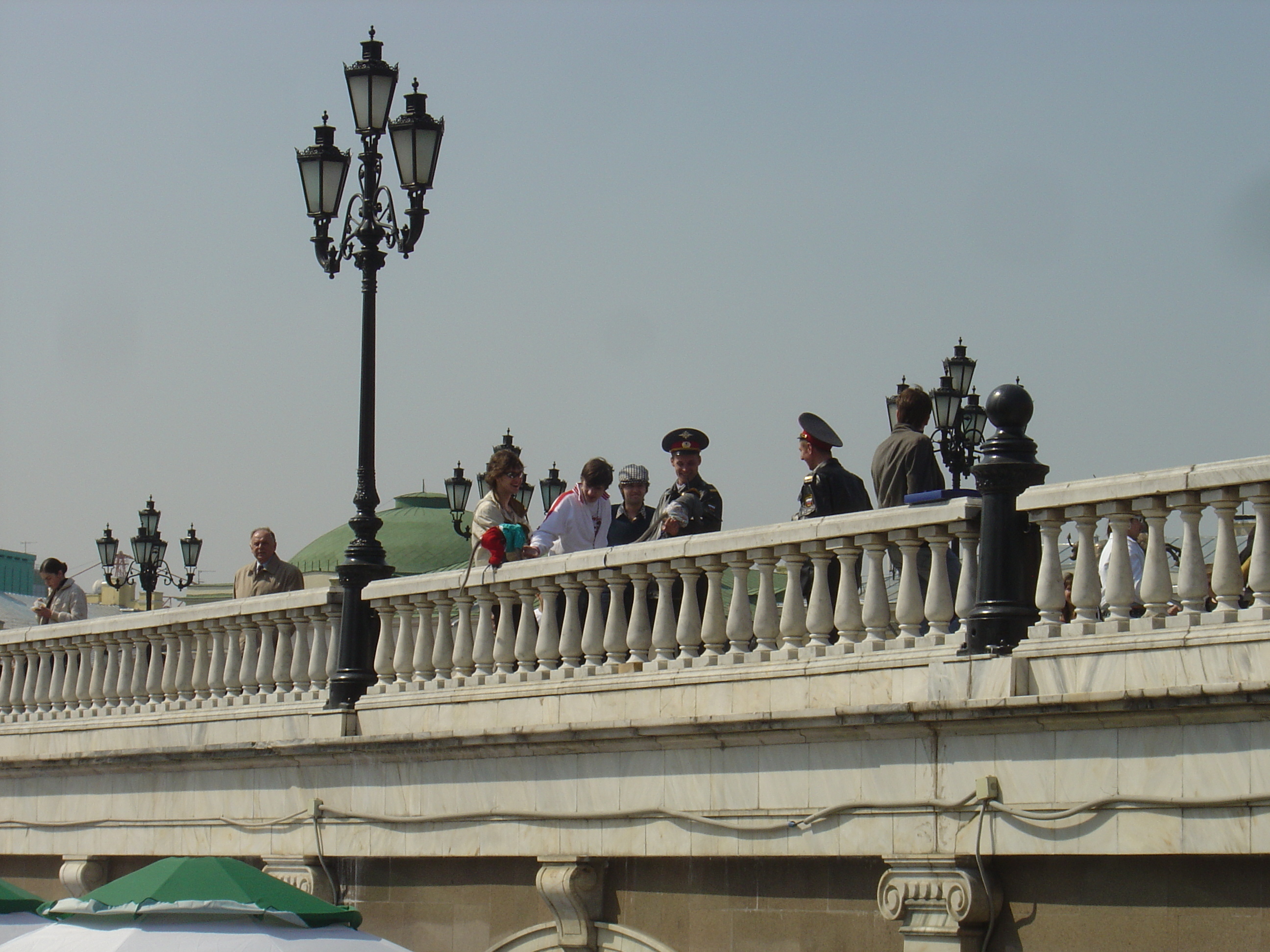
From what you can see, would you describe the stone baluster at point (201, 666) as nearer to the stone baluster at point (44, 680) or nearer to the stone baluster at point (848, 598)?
the stone baluster at point (44, 680)

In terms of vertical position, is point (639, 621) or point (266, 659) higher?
point (639, 621)

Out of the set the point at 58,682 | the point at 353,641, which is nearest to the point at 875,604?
the point at 353,641

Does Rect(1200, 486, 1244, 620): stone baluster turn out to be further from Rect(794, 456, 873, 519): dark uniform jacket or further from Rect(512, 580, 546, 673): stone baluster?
Rect(512, 580, 546, 673): stone baluster

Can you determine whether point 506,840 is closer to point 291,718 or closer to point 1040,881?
point 291,718

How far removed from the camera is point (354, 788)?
1279cm

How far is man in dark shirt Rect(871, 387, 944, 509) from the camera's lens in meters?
10.6

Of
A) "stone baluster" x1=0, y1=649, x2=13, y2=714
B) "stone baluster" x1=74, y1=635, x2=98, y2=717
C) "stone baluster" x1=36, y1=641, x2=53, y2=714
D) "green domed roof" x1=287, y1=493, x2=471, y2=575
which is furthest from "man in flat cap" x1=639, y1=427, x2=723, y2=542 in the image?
"green domed roof" x1=287, y1=493, x2=471, y2=575

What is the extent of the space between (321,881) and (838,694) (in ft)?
15.6

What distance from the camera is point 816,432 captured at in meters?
10.8

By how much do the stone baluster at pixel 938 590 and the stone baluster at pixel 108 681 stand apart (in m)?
7.91

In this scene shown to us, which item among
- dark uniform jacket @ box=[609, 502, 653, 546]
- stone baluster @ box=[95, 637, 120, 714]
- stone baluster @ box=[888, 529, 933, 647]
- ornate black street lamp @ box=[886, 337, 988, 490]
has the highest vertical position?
ornate black street lamp @ box=[886, 337, 988, 490]

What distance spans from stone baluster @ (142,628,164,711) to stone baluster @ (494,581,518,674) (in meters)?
4.00

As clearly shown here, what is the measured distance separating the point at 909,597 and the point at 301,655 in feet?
17.5

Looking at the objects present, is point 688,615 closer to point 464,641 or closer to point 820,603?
point 820,603
